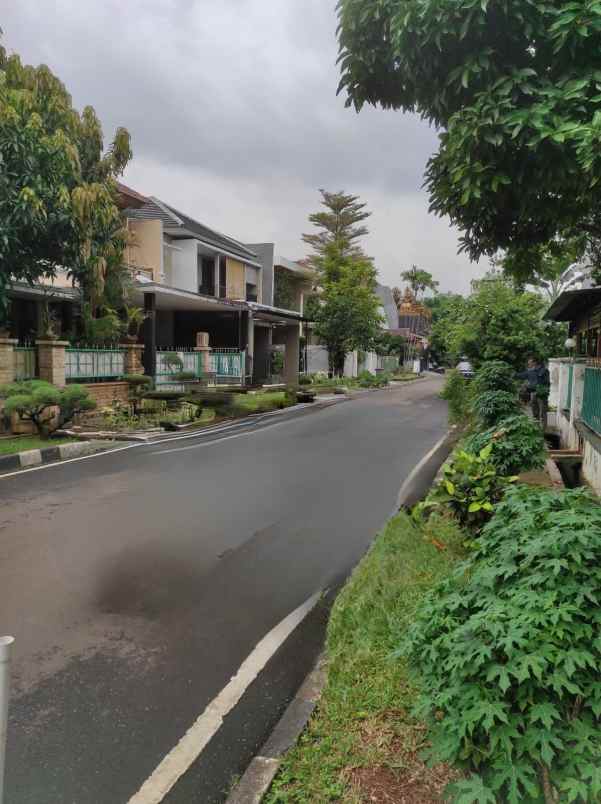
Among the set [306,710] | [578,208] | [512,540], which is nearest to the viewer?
[512,540]

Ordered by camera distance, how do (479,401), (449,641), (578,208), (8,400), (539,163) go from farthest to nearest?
(8,400) < (479,401) < (578,208) < (539,163) < (449,641)

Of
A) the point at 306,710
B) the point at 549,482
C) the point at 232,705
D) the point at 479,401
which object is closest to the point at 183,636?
the point at 232,705

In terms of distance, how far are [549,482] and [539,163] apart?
3188mm

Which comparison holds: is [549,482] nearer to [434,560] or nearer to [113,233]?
[434,560]

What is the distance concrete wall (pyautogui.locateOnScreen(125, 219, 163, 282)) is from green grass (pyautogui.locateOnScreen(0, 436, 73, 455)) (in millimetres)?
12796

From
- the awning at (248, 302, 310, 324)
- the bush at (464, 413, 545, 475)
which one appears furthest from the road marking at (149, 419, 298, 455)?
the awning at (248, 302, 310, 324)

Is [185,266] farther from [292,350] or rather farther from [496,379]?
[496,379]

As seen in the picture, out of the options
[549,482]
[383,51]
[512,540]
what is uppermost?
→ [383,51]

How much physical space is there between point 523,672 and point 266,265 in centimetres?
3224

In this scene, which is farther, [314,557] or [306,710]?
[314,557]

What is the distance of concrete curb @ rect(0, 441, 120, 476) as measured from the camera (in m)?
9.94

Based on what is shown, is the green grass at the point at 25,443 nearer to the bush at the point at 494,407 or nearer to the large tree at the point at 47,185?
the large tree at the point at 47,185

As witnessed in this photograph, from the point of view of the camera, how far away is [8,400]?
1145 centimetres

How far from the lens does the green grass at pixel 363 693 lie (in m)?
2.58
